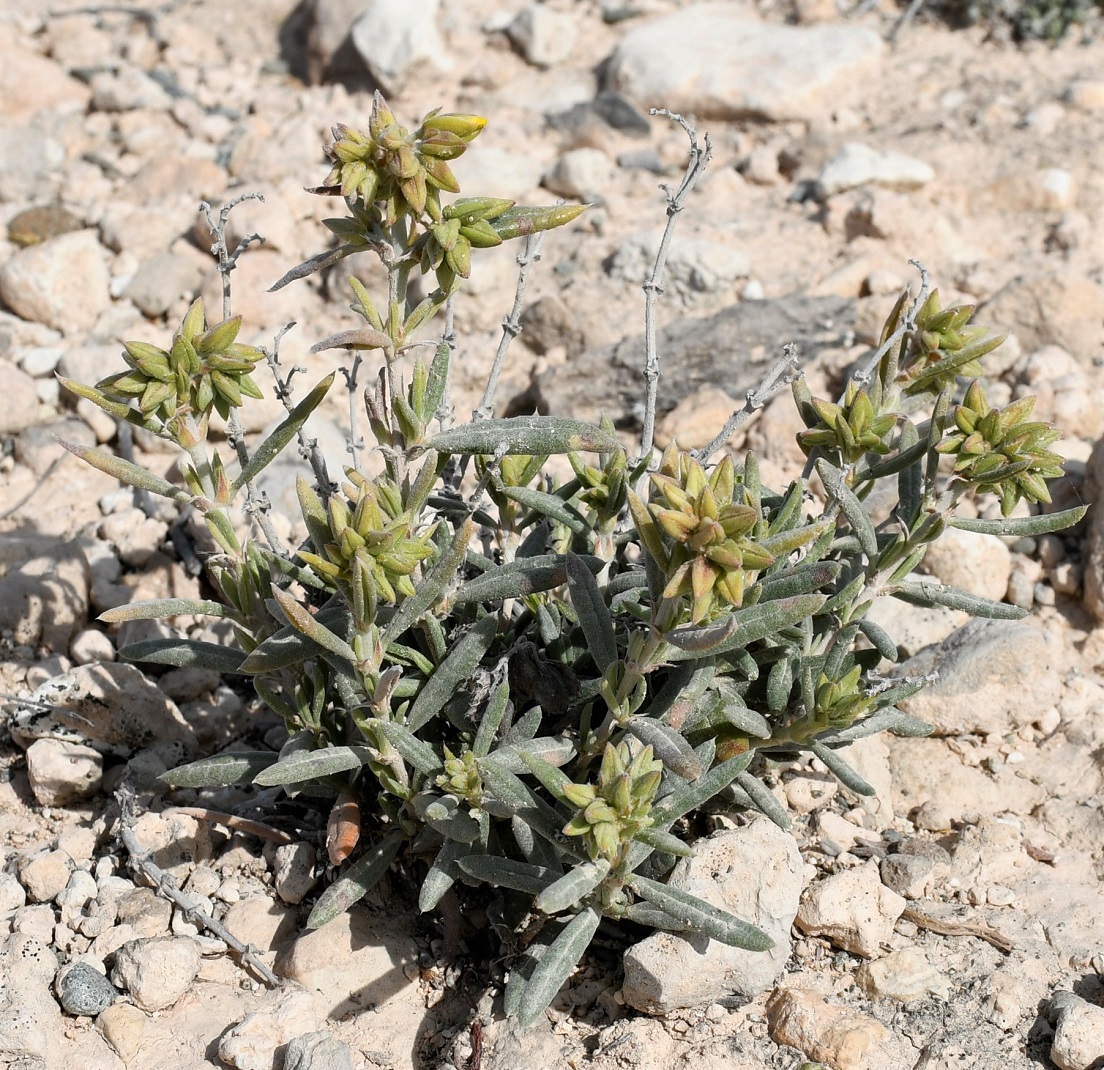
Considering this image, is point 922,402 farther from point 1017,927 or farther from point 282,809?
point 282,809

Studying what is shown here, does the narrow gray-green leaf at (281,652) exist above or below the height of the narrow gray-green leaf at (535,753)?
above

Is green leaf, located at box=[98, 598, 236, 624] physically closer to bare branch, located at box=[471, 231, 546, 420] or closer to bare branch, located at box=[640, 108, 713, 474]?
bare branch, located at box=[471, 231, 546, 420]

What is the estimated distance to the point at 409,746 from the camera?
2.83 m

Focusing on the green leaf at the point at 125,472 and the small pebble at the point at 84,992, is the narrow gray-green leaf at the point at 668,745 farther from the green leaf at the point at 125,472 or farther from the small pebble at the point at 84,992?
the small pebble at the point at 84,992

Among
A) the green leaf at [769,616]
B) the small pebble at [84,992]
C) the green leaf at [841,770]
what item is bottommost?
the small pebble at [84,992]

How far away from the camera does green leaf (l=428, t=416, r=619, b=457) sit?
2783mm

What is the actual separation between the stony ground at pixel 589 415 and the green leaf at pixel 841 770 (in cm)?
23

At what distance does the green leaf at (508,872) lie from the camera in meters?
2.80

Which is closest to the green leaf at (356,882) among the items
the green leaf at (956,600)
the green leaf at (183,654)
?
the green leaf at (183,654)

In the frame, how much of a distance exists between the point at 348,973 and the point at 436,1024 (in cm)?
27

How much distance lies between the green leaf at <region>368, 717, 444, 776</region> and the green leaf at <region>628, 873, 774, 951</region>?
0.55 m

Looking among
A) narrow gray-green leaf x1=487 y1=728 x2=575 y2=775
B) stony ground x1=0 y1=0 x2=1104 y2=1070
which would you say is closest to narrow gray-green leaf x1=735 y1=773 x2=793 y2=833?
stony ground x1=0 y1=0 x2=1104 y2=1070

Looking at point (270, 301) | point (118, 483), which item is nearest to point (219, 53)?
point (270, 301)

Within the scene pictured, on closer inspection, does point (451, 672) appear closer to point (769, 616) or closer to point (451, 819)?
point (451, 819)
